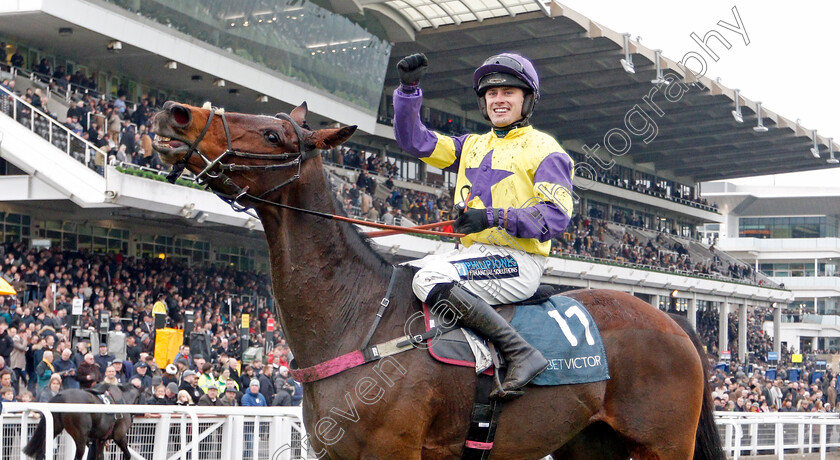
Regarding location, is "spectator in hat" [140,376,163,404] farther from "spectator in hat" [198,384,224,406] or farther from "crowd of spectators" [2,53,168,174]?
"crowd of spectators" [2,53,168,174]

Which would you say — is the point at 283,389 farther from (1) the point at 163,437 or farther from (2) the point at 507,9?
(2) the point at 507,9

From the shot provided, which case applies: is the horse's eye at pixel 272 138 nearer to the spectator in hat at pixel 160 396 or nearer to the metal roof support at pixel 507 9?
the spectator in hat at pixel 160 396

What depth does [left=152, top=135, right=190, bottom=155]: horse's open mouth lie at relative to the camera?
10.4ft

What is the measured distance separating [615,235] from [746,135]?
20.6 ft


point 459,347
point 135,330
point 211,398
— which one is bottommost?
→ point 211,398

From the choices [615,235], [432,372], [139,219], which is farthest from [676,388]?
[615,235]

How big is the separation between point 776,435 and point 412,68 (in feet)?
33.9

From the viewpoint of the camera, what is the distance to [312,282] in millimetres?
3412

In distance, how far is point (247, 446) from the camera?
7496 mm

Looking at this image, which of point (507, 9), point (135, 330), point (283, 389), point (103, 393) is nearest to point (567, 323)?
point (103, 393)

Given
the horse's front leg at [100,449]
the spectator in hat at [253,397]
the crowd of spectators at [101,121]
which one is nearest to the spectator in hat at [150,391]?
the spectator in hat at [253,397]

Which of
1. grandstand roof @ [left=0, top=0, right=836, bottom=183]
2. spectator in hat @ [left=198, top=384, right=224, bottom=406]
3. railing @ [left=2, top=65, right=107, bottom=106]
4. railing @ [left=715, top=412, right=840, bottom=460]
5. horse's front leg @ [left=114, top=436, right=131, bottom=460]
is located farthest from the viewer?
grandstand roof @ [left=0, top=0, right=836, bottom=183]

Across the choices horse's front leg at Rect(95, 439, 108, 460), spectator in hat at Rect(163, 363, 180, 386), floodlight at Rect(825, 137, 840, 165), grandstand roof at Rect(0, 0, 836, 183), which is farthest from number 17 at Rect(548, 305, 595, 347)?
floodlight at Rect(825, 137, 840, 165)

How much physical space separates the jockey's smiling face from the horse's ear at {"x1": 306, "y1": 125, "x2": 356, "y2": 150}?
2.42 feet
